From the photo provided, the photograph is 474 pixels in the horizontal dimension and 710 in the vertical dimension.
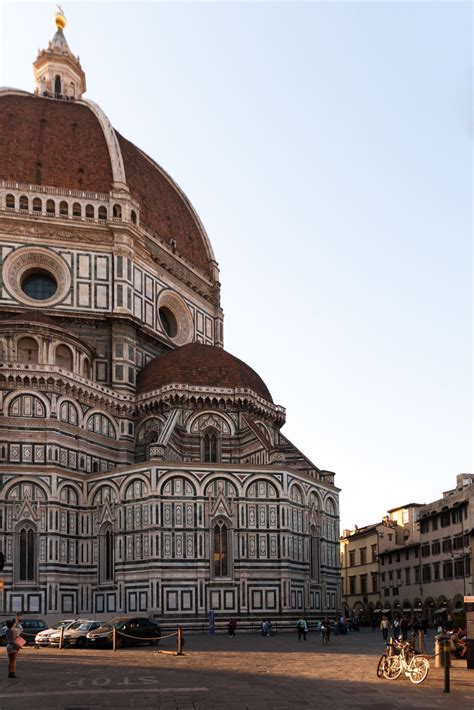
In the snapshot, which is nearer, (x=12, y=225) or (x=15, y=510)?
(x=15, y=510)

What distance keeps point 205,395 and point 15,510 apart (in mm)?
13255

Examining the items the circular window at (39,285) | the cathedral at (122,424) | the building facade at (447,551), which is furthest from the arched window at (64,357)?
the building facade at (447,551)

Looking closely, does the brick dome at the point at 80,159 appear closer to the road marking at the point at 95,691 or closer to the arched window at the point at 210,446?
the arched window at the point at 210,446

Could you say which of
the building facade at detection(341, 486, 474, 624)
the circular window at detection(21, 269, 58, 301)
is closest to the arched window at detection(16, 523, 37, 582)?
the circular window at detection(21, 269, 58, 301)

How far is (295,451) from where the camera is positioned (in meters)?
58.8

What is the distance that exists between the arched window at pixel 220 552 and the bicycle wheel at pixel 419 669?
95.3 feet

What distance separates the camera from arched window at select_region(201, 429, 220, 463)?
178 ft

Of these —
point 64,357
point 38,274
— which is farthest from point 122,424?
point 38,274

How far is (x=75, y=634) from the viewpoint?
35.1m

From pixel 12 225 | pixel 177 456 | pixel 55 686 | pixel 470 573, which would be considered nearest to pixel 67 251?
pixel 12 225

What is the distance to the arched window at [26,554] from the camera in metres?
48.0

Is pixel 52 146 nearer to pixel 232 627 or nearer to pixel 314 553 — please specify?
pixel 314 553

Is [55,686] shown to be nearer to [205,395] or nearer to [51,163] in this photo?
[205,395]

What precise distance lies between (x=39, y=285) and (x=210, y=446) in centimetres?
1563
